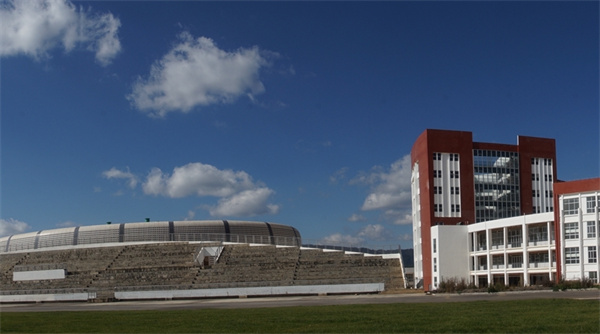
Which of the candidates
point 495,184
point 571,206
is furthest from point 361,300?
point 495,184

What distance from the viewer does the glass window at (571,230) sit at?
52906 mm

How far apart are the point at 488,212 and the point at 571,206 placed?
16521 millimetres

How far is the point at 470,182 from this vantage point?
2729 inches

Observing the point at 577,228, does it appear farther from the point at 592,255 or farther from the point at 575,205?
the point at 592,255

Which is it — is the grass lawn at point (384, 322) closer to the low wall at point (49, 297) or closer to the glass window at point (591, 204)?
the glass window at point (591, 204)

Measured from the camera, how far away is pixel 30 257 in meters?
86.4

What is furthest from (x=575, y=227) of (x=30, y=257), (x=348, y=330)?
(x=30, y=257)

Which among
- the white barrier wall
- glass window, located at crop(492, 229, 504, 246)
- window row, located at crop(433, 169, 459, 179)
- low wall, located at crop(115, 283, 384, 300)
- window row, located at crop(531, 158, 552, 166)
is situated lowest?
low wall, located at crop(115, 283, 384, 300)

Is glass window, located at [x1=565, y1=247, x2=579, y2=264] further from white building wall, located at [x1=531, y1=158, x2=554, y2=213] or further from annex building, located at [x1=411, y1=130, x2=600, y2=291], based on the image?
white building wall, located at [x1=531, y1=158, x2=554, y2=213]

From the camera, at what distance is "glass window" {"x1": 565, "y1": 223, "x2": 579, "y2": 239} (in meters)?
52.9

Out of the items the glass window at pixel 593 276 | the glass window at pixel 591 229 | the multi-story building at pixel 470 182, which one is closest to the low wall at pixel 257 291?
the multi-story building at pixel 470 182

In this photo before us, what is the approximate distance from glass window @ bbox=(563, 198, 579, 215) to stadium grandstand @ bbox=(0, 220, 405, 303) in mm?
17735

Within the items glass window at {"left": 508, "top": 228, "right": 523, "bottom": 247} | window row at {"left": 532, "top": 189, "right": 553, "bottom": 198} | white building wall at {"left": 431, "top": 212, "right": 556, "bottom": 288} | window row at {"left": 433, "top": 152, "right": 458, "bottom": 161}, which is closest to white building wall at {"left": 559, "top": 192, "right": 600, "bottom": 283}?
white building wall at {"left": 431, "top": 212, "right": 556, "bottom": 288}

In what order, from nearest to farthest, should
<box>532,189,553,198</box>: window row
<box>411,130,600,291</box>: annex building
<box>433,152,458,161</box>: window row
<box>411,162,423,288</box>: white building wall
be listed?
<box>411,130,600,291</box>: annex building → <box>433,152,458,161</box>: window row → <box>411,162,423,288</box>: white building wall → <box>532,189,553,198</box>: window row
